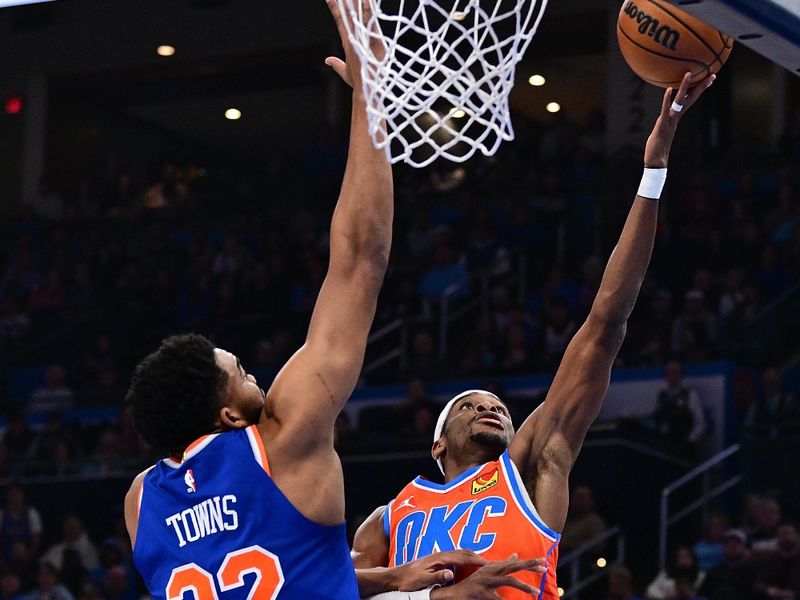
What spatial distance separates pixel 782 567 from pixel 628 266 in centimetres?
517

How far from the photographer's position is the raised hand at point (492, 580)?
11.2 ft

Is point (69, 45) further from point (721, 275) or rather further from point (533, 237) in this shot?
point (721, 275)

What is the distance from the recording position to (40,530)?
→ 1206 cm

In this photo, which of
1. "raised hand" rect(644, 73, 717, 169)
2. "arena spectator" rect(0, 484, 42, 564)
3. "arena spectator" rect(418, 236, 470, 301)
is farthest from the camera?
"arena spectator" rect(418, 236, 470, 301)

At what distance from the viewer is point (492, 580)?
3.43m

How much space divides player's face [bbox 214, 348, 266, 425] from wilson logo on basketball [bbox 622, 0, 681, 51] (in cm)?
157

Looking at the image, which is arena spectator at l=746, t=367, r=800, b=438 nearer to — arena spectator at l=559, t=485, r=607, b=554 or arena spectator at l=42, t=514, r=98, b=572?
arena spectator at l=559, t=485, r=607, b=554

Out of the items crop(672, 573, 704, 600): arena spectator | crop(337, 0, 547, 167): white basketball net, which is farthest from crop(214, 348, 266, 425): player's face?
crop(672, 573, 704, 600): arena spectator

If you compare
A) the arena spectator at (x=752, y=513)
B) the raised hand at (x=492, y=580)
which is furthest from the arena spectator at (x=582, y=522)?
the raised hand at (x=492, y=580)

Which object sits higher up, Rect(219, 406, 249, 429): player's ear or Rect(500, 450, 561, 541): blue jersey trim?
Rect(219, 406, 249, 429): player's ear

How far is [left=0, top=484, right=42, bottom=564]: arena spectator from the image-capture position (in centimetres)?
1191

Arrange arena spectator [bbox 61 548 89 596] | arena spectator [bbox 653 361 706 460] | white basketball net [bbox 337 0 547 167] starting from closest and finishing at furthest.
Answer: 1. white basketball net [bbox 337 0 547 167]
2. arena spectator [bbox 653 361 706 460]
3. arena spectator [bbox 61 548 89 596]

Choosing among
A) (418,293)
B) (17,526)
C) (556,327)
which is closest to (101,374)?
(17,526)

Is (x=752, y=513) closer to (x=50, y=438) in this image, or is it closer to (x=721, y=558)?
(x=721, y=558)
